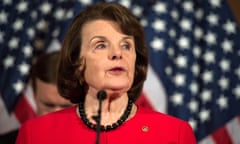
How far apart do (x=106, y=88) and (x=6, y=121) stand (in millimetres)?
1686

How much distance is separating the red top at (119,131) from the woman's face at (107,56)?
0.11 m

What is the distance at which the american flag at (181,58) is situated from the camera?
2641 millimetres

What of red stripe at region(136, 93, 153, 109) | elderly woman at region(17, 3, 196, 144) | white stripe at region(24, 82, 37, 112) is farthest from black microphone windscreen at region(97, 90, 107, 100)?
white stripe at region(24, 82, 37, 112)

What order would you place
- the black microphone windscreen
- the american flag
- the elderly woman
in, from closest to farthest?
the black microphone windscreen, the elderly woman, the american flag

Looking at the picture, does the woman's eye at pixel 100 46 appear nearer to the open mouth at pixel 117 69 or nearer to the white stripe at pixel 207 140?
the open mouth at pixel 117 69

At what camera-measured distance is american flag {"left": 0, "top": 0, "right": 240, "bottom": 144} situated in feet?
8.66

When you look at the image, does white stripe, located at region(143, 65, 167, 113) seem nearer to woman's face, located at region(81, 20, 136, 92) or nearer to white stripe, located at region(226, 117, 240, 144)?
white stripe, located at region(226, 117, 240, 144)

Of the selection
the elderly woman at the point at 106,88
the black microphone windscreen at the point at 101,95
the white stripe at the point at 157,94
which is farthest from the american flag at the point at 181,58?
the black microphone windscreen at the point at 101,95

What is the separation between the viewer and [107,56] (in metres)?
1.25

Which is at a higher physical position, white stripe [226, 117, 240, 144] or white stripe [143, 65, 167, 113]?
white stripe [143, 65, 167, 113]

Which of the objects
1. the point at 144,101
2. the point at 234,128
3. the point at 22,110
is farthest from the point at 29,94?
the point at 234,128

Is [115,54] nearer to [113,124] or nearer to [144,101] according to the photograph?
[113,124]

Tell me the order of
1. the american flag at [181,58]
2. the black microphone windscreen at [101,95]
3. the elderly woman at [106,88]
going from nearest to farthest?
the black microphone windscreen at [101,95] < the elderly woman at [106,88] < the american flag at [181,58]

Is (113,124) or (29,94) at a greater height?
(113,124)
